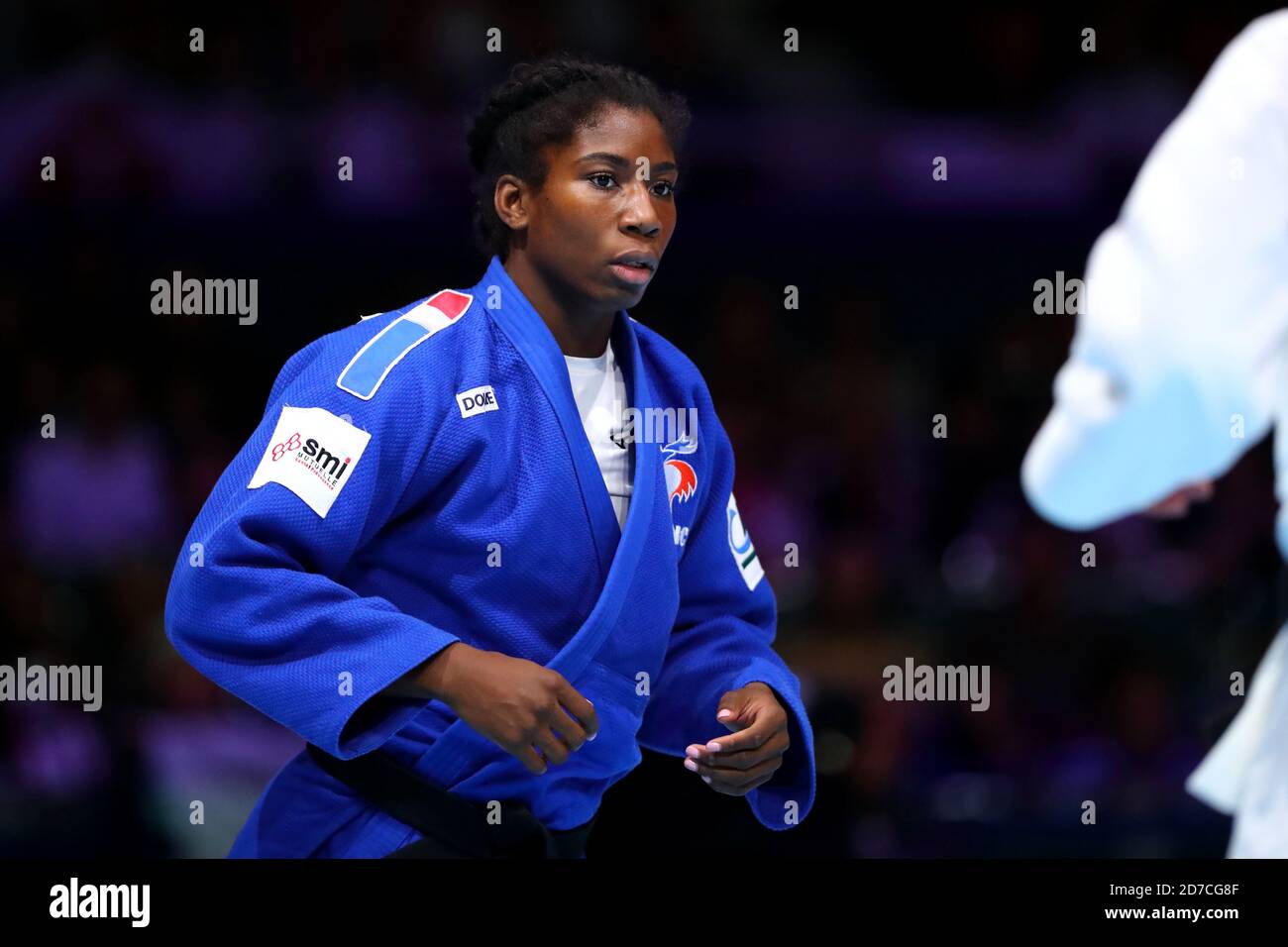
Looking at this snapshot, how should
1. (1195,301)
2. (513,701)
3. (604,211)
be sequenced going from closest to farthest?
1. (1195,301)
2. (513,701)
3. (604,211)

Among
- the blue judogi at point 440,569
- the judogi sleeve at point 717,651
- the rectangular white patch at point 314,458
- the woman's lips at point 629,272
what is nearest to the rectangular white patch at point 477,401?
the blue judogi at point 440,569

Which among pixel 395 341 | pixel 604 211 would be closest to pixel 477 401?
pixel 395 341

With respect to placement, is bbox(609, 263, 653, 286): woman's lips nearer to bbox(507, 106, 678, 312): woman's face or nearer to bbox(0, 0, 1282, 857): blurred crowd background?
bbox(507, 106, 678, 312): woman's face

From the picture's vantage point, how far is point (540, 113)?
2.54 metres

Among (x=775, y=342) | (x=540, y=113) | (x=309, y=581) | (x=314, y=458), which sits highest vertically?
(x=540, y=113)

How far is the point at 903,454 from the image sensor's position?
4.03 metres

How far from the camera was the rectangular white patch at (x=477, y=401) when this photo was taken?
2336mm

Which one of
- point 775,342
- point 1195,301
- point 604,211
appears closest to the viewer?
point 1195,301

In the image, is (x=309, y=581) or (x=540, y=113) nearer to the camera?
(x=309, y=581)

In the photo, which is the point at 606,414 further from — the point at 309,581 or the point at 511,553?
the point at 309,581

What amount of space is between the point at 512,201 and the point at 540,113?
0.13m

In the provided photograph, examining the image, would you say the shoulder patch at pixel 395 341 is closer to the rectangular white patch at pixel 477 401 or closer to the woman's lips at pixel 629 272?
the rectangular white patch at pixel 477 401
